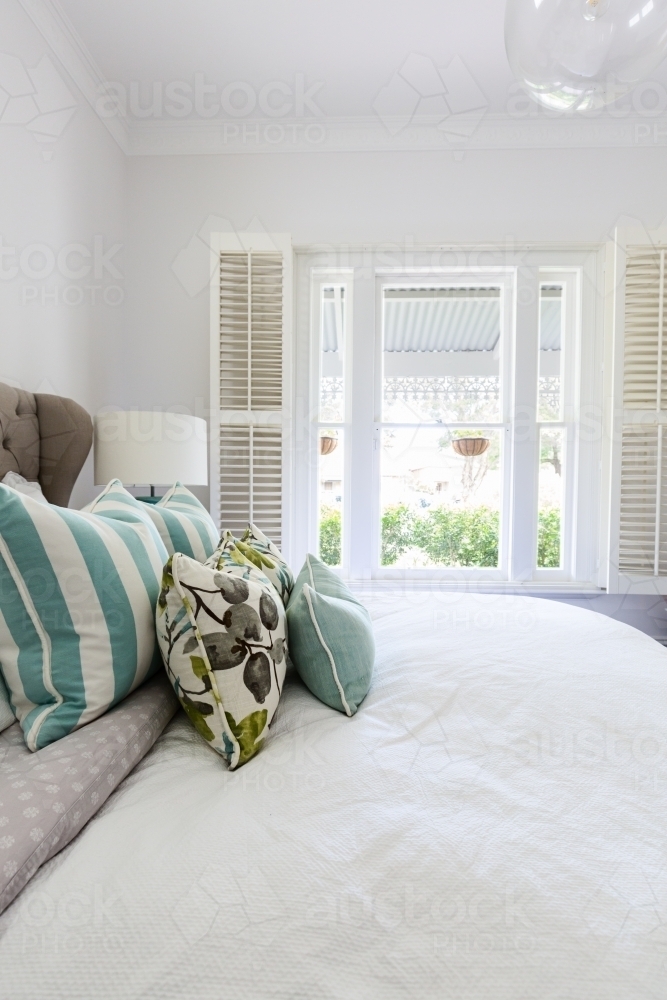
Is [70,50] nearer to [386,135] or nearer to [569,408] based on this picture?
[386,135]

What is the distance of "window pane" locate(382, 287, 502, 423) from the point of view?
113 inches

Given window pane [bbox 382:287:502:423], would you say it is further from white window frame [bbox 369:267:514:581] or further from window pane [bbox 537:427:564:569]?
window pane [bbox 537:427:564:569]

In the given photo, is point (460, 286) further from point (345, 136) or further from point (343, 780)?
point (343, 780)

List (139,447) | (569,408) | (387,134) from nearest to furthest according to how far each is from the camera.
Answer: (139,447) < (387,134) < (569,408)

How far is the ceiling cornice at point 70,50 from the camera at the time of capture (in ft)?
6.53

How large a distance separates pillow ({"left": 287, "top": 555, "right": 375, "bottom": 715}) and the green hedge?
6.04 feet

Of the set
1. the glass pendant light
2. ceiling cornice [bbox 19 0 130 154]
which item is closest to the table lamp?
ceiling cornice [bbox 19 0 130 154]

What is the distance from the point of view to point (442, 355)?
2.87 m

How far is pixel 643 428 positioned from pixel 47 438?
2391mm

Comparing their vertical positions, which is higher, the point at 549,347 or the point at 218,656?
the point at 549,347

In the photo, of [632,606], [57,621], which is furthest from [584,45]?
[632,606]

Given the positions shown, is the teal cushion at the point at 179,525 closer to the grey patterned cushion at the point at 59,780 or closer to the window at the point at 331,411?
the grey patterned cushion at the point at 59,780

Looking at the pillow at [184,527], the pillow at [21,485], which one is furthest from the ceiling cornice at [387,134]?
the pillow at [184,527]

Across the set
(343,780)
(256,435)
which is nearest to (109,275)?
(256,435)
